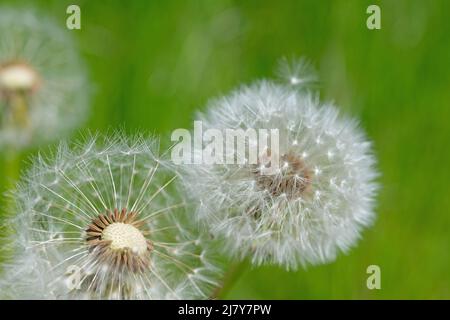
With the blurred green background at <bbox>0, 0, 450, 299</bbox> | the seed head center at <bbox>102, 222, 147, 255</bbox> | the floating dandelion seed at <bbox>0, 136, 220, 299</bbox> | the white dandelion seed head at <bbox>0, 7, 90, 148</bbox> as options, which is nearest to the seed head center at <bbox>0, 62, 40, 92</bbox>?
the white dandelion seed head at <bbox>0, 7, 90, 148</bbox>

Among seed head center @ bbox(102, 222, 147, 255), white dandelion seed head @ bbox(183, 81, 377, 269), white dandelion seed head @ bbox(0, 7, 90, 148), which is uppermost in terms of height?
white dandelion seed head @ bbox(0, 7, 90, 148)

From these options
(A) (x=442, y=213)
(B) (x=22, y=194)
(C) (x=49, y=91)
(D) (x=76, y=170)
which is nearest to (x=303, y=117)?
(D) (x=76, y=170)

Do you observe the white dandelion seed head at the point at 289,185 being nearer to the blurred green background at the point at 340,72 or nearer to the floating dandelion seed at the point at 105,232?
the floating dandelion seed at the point at 105,232

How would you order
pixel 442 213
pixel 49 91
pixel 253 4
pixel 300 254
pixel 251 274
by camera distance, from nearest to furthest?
pixel 300 254 → pixel 49 91 → pixel 251 274 → pixel 442 213 → pixel 253 4

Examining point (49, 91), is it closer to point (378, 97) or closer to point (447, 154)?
point (378, 97)

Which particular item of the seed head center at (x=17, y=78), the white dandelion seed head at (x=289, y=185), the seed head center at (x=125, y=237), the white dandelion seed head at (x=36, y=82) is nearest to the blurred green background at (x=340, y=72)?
the white dandelion seed head at (x=36, y=82)

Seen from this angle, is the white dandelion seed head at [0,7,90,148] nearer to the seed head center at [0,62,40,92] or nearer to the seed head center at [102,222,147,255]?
the seed head center at [0,62,40,92]

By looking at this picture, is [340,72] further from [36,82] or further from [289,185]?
[289,185]
